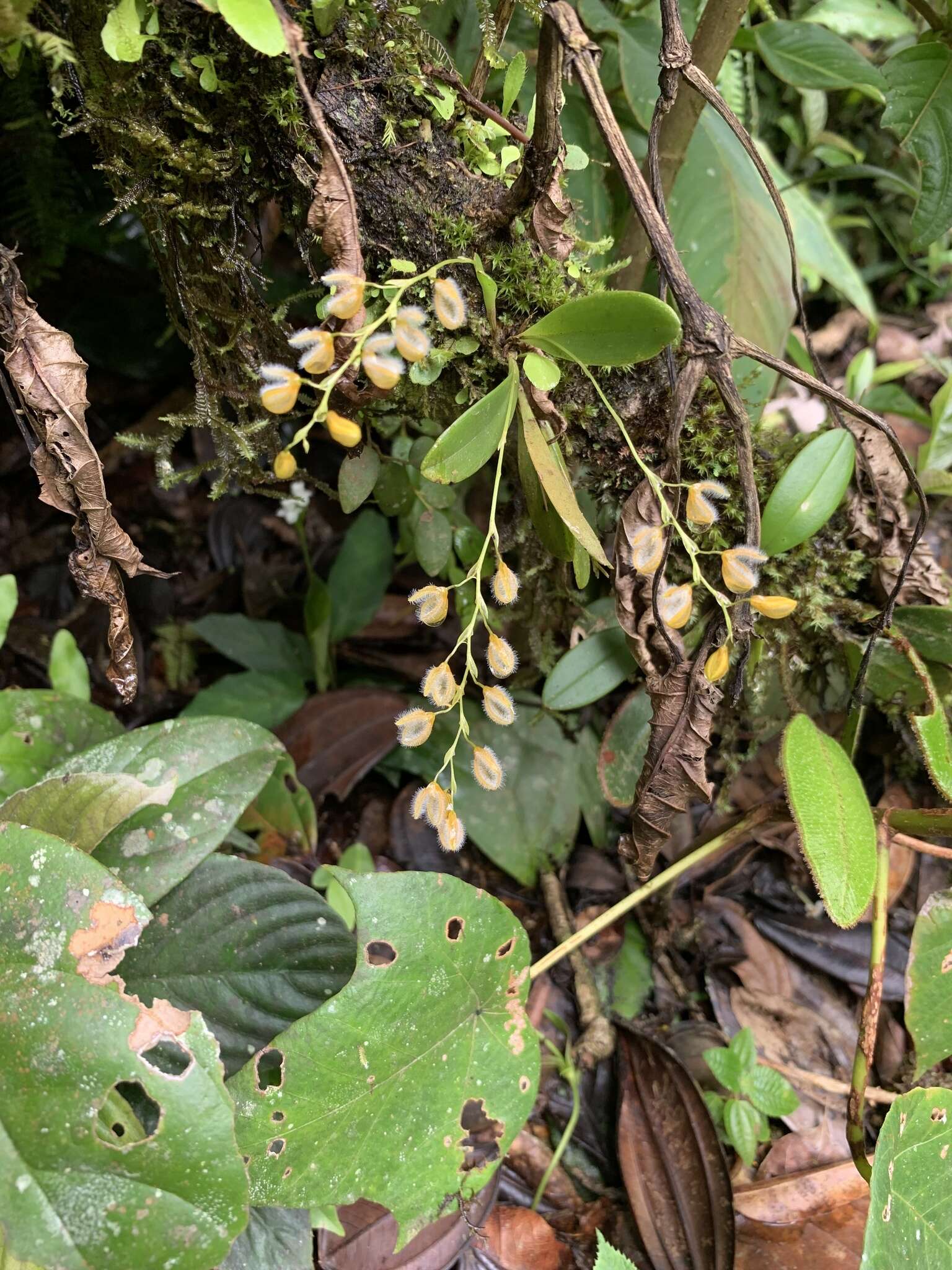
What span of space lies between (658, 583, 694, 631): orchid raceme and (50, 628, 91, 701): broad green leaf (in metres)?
0.89

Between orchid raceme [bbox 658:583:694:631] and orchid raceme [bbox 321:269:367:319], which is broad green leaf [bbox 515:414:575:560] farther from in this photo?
orchid raceme [bbox 321:269:367:319]

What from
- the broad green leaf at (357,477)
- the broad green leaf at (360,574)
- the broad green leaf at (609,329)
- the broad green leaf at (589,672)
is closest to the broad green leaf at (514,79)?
the broad green leaf at (609,329)

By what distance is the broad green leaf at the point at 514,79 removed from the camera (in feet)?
2.94

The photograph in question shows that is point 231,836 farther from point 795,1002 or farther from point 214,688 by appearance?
point 795,1002

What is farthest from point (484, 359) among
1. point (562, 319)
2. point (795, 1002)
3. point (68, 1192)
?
point (795, 1002)

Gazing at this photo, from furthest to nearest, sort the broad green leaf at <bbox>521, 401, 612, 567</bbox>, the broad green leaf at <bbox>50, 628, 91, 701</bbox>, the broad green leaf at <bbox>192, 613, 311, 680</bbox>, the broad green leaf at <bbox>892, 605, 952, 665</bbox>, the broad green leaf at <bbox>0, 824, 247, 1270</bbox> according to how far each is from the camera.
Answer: the broad green leaf at <bbox>192, 613, 311, 680</bbox> → the broad green leaf at <bbox>50, 628, 91, 701</bbox> → the broad green leaf at <bbox>892, 605, 952, 665</bbox> → the broad green leaf at <bbox>521, 401, 612, 567</bbox> → the broad green leaf at <bbox>0, 824, 247, 1270</bbox>

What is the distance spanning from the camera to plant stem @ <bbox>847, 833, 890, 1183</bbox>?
0.97 metres

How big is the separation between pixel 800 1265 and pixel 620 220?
1505 mm

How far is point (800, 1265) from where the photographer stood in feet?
3.56

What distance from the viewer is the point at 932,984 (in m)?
1.03

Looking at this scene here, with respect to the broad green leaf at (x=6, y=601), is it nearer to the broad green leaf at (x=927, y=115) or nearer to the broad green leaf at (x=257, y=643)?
the broad green leaf at (x=257, y=643)

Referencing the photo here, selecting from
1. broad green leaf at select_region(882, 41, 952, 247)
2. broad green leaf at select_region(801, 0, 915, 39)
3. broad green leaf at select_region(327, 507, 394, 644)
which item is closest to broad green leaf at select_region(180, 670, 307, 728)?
broad green leaf at select_region(327, 507, 394, 644)

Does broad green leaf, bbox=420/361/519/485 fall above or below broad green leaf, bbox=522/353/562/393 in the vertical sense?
below

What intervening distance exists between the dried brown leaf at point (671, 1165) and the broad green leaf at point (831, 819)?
1.53ft
